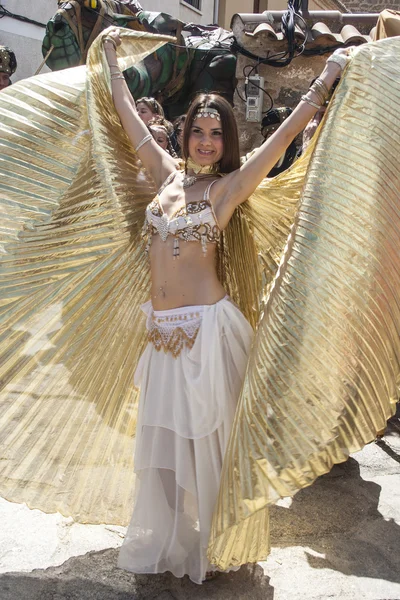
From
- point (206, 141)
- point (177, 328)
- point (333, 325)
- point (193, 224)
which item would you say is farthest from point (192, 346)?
point (206, 141)

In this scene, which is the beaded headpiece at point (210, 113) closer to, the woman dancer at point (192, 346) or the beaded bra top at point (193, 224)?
the woman dancer at point (192, 346)

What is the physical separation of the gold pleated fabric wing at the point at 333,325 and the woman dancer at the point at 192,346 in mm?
212

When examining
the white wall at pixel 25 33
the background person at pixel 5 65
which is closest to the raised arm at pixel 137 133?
the background person at pixel 5 65

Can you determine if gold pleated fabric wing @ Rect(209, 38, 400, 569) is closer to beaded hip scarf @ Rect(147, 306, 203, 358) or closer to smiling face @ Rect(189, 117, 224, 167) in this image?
beaded hip scarf @ Rect(147, 306, 203, 358)

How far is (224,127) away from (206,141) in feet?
0.27

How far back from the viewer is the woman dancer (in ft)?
7.36

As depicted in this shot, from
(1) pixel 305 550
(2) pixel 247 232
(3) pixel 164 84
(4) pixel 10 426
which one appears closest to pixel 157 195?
(2) pixel 247 232

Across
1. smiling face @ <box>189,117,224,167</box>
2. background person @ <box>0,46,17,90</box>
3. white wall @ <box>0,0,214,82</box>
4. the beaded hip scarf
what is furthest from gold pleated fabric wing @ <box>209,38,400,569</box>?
white wall @ <box>0,0,214,82</box>

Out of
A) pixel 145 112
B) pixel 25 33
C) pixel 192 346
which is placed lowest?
pixel 192 346

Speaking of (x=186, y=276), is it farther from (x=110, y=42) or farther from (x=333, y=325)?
(x=110, y=42)

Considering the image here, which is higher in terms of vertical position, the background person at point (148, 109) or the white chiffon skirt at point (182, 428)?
the background person at point (148, 109)

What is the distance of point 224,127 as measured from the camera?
2.34m

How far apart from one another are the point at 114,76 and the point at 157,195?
1.66ft

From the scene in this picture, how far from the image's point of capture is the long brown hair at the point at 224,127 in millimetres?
2330
